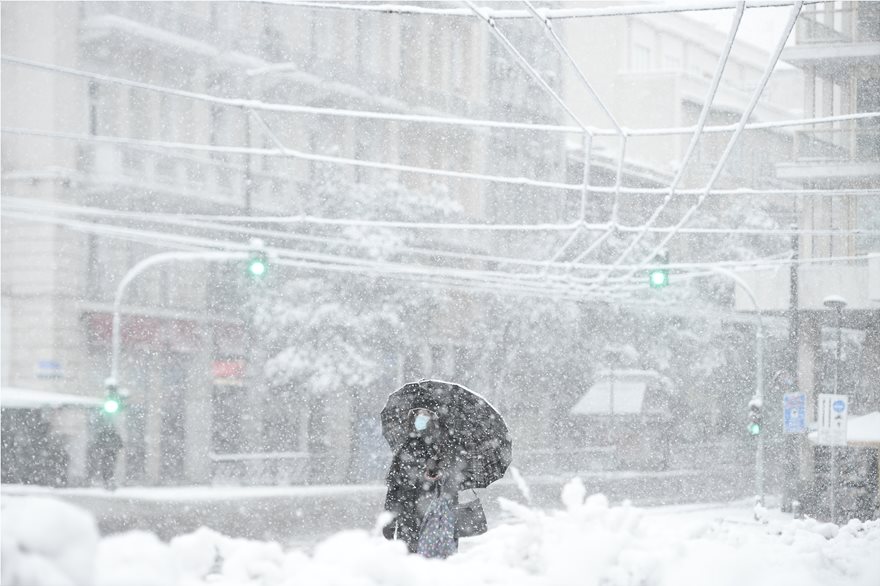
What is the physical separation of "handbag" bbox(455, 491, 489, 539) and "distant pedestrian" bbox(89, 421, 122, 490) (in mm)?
19506

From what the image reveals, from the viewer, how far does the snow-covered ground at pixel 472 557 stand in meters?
3.51

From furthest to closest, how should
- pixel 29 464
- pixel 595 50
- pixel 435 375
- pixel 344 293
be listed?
pixel 595 50, pixel 435 375, pixel 344 293, pixel 29 464

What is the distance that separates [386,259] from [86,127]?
8.48 m

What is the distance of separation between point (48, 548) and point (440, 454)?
438 cm

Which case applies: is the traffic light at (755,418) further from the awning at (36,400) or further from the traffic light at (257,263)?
the awning at (36,400)

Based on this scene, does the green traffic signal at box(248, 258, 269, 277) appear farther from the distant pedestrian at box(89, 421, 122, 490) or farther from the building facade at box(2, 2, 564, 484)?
the building facade at box(2, 2, 564, 484)

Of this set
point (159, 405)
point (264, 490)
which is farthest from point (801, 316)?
point (159, 405)

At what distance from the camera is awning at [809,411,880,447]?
22.9 meters

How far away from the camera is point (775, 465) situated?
4491cm

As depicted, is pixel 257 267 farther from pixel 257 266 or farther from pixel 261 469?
pixel 261 469

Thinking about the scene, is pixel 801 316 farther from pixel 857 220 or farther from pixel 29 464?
pixel 29 464

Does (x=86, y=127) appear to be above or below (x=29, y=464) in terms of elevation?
above

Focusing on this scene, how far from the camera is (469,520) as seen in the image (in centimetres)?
748

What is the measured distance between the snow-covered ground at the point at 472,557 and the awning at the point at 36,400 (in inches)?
871
